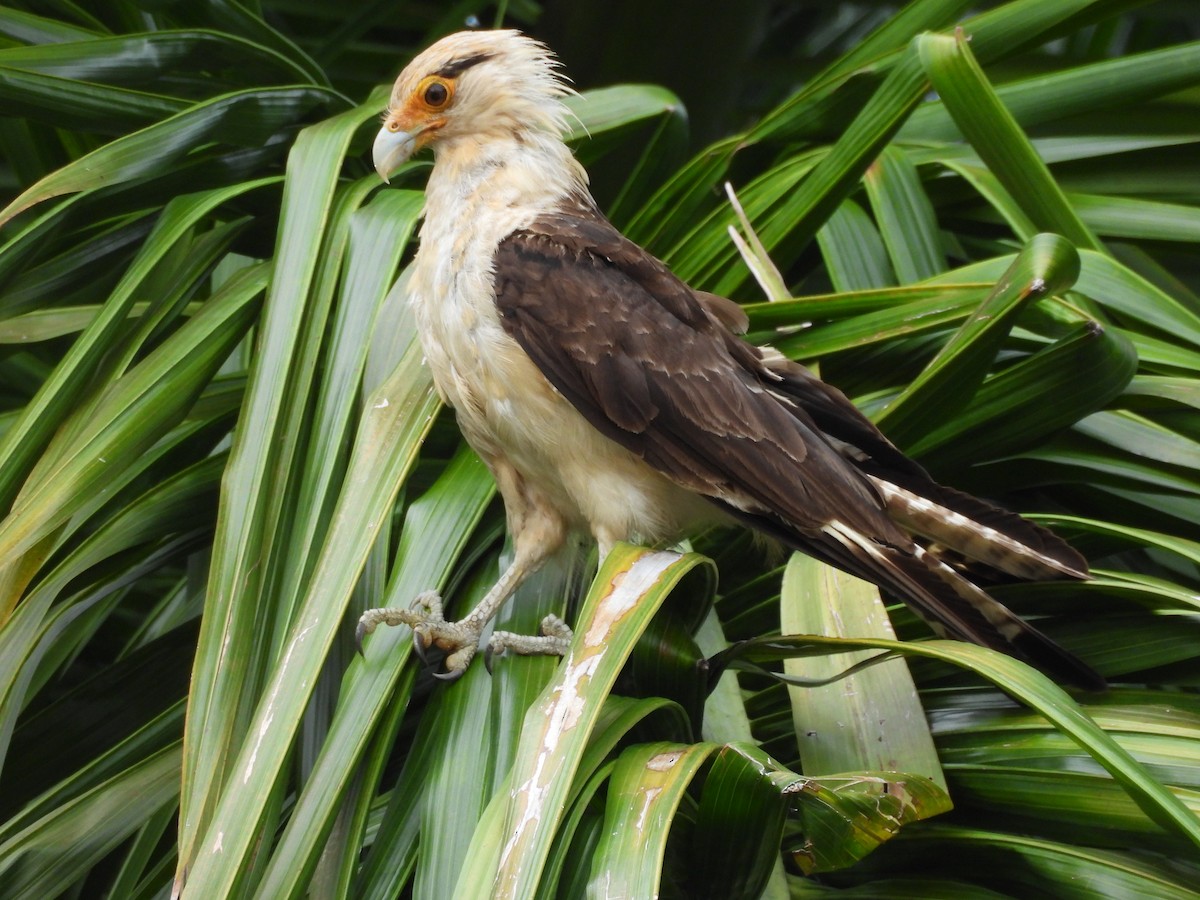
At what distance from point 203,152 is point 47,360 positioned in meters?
0.91

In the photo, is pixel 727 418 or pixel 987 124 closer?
pixel 727 418

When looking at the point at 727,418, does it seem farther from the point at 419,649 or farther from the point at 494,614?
the point at 419,649

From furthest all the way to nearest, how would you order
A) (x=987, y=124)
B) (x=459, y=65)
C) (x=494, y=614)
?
(x=459, y=65), (x=987, y=124), (x=494, y=614)

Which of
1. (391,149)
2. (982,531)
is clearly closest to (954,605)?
(982,531)

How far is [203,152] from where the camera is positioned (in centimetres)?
230

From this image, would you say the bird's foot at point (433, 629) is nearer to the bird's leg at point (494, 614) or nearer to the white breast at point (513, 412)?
the bird's leg at point (494, 614)

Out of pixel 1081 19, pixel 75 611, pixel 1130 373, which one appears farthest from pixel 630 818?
pixel 1081 19

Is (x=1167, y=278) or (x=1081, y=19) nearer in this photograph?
(x=1081, y=19)

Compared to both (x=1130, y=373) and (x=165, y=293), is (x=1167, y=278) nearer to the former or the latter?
(x=1130, y=373)

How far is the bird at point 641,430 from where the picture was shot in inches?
73.1

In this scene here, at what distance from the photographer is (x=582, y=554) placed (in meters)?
2.24

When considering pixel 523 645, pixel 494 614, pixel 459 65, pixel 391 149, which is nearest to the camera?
pixel 523 645

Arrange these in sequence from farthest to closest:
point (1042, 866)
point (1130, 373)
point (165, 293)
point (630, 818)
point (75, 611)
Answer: point (165, 293) < point (1130, 373) < point (75, 611) < point (1042, 866) < point (630, 818)

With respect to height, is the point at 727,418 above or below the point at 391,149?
below
